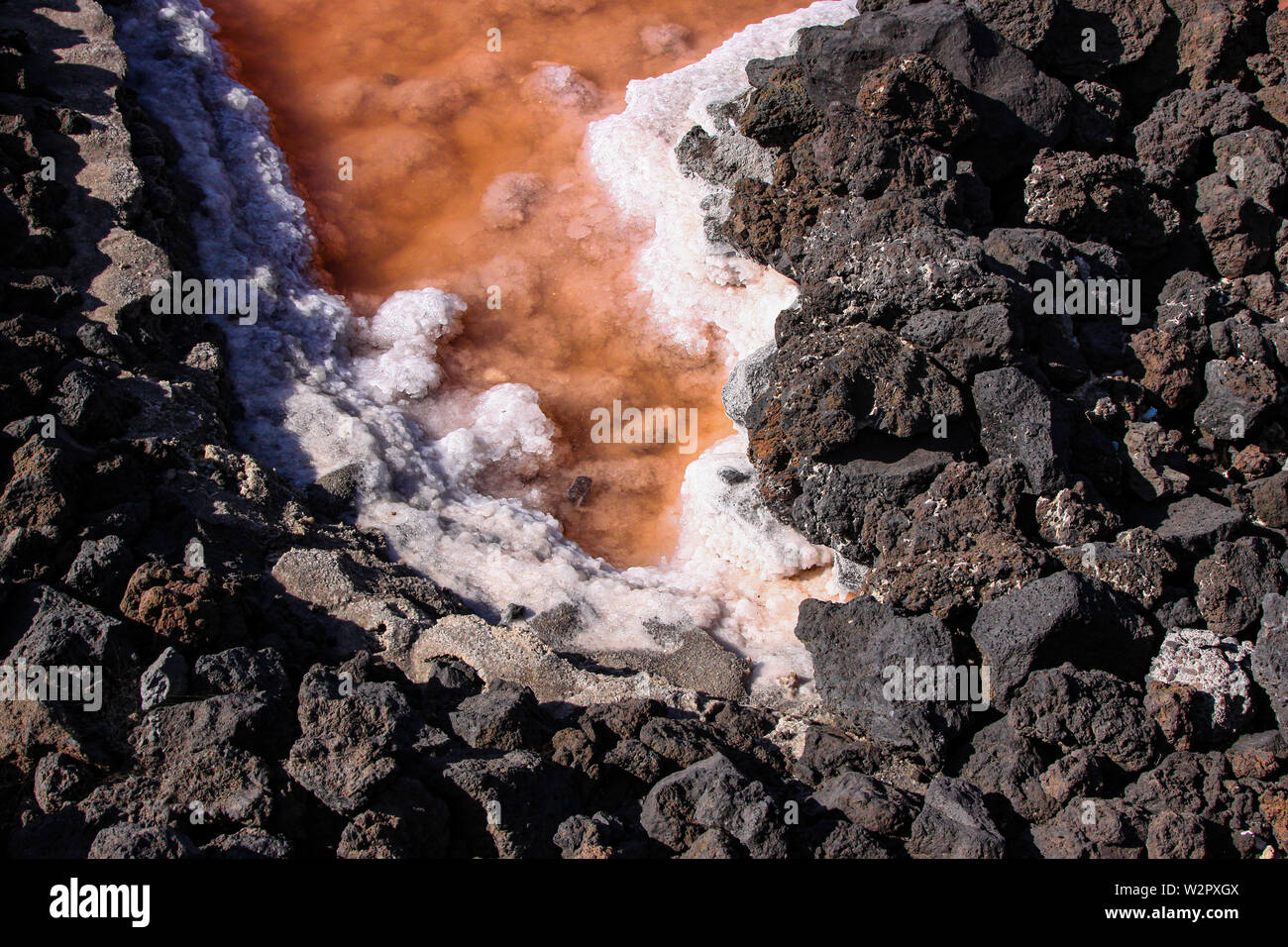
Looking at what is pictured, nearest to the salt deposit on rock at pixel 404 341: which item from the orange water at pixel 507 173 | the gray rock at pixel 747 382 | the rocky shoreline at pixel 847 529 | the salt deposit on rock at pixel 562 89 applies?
the orange water at pixel 507 173

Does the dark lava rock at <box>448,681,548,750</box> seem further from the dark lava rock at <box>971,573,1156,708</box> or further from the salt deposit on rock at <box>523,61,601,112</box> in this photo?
the salt deposit on rock at <box>523,61,601,112</box>

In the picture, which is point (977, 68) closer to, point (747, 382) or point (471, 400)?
point (747, 382)

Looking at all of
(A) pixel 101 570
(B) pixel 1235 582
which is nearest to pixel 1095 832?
(B) pixel 1235 582

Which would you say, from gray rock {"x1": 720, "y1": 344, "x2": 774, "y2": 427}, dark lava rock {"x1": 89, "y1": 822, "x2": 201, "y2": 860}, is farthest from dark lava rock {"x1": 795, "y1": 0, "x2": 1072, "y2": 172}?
dark lava rock {"x1": 89, "y1": 822, "x2": 201, "y2": 860}

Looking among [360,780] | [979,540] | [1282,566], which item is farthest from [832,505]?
[360,780]

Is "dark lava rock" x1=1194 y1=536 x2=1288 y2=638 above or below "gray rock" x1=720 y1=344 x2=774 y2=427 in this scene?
below

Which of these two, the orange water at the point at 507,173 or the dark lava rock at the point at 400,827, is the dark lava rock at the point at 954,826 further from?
the orange water at the point at 507,173
